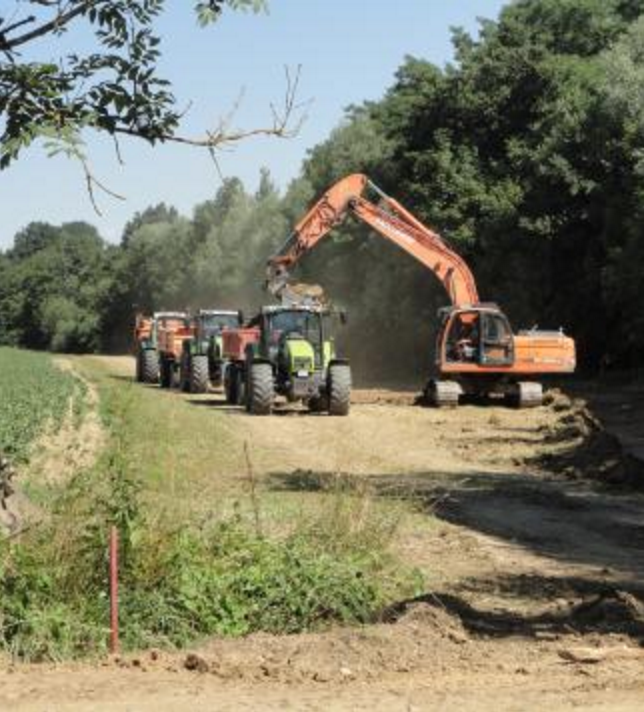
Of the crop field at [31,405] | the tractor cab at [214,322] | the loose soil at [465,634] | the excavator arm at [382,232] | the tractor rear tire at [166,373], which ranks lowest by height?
the loose soil at [465,634]

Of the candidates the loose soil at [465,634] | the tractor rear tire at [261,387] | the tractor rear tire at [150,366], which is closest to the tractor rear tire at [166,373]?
the tractor rear tire at [150,366]

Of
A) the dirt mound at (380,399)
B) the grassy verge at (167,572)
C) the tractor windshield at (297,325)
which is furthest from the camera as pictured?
the dirt mound at (380,399)

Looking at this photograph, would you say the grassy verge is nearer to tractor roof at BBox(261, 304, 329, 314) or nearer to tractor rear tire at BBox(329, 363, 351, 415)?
tractor rear tire at BBox(329, 363, 351, 415)

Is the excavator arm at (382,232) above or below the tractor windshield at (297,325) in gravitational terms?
above

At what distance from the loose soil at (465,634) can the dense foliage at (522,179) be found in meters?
19.4

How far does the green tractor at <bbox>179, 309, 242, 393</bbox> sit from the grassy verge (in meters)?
24.0

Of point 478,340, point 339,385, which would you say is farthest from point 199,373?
point 478,340

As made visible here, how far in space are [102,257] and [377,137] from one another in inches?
3129

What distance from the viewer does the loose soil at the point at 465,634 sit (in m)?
6.89

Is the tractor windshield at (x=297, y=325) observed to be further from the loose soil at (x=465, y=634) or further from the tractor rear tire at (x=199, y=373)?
the loose soil at (x=465, y=634)

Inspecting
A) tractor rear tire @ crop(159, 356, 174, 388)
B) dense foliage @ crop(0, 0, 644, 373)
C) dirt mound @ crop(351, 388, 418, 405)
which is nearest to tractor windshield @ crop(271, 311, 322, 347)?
dirt mound @ crop(351, 388, 418, 405)

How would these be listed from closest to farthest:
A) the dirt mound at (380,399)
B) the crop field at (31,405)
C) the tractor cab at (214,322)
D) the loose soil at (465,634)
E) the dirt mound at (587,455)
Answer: the loose soil at (465,634)
the dirt mound at (587,455)
the crop field at (31,405)
the dirt mound at (380,399)
the tractor cab at (214,322)

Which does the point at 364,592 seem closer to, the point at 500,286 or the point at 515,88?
the point at 500,286

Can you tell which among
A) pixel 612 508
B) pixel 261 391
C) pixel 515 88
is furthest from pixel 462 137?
pixel 612 508
